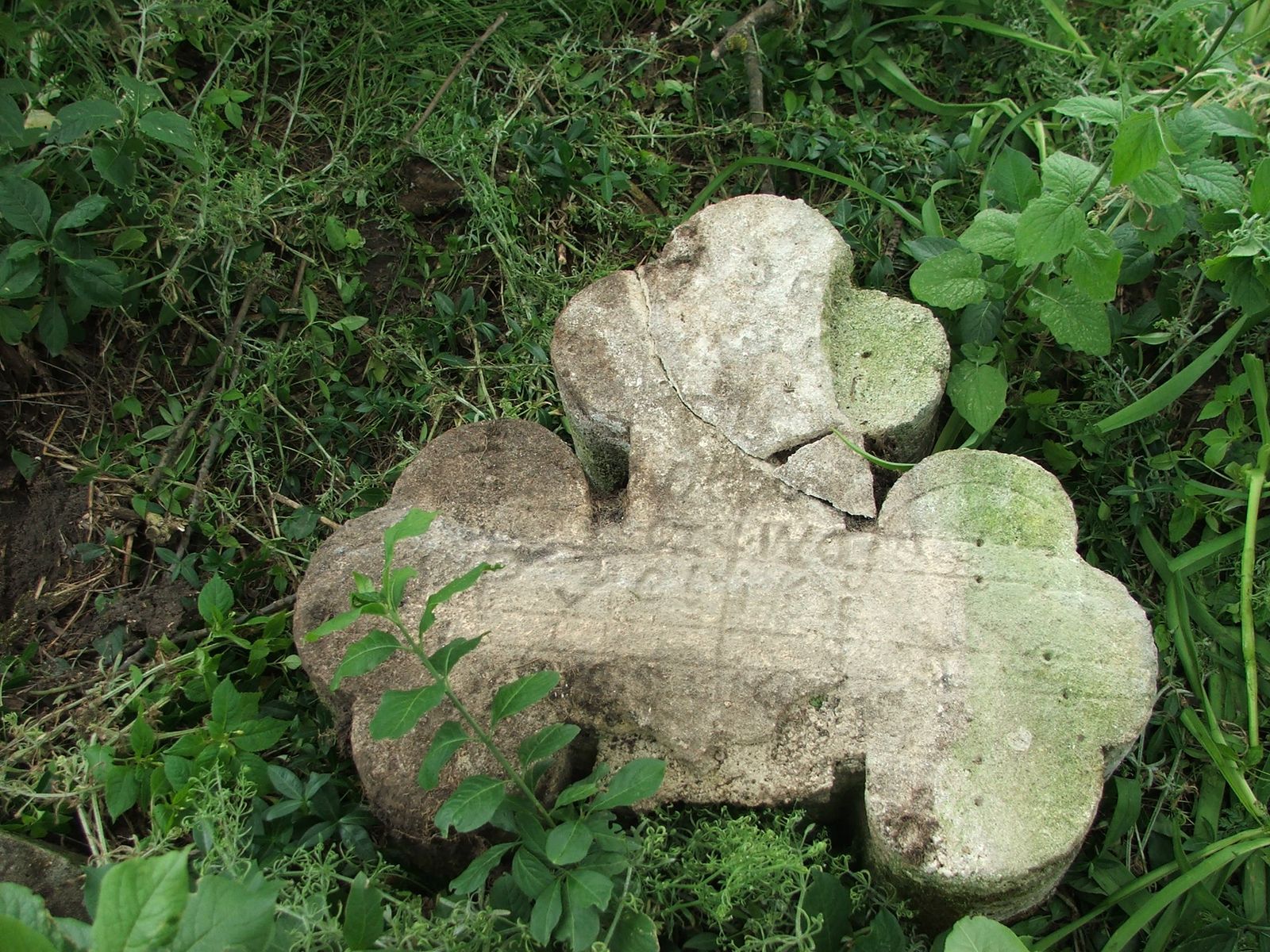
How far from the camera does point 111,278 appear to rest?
260 cm

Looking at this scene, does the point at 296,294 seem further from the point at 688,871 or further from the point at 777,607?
the point at 688,871

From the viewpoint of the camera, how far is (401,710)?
1.68 meters

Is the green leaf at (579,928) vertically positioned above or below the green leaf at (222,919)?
below

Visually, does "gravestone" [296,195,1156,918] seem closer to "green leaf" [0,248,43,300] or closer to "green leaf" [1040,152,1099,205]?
"green leaf" [1040,152,1099,205]

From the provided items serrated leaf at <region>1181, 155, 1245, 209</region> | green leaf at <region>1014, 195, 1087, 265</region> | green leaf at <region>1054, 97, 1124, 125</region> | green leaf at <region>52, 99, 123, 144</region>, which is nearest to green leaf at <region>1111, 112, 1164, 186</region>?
green leaf at <region>1014, 195, 1087, 265</region>

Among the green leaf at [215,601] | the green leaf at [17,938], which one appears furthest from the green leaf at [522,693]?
the green leaf at [215,601]

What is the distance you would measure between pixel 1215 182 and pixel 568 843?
1867mm

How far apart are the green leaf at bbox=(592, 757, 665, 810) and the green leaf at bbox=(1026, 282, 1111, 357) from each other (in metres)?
1.26

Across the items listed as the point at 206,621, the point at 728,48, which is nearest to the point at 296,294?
the point at 206,621

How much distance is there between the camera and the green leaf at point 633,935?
67.8 inches

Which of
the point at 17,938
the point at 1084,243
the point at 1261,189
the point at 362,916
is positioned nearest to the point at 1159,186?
the point at 1084,243

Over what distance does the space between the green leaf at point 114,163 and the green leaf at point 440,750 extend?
1.72 meters

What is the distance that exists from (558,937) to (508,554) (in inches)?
29.7

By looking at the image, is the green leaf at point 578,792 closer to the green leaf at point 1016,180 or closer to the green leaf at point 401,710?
the green leaf at point 401,710
